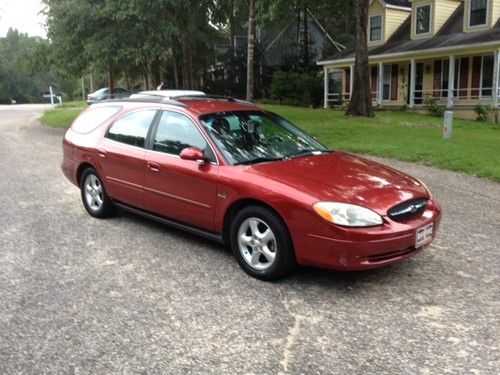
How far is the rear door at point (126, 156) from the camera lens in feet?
19.6

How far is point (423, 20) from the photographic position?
90.3ft

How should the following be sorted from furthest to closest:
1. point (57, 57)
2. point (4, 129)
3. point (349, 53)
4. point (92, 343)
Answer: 1. point (349, 53)
2. point (4, 129)
3. point (57, 57)
4. point (92, 343)

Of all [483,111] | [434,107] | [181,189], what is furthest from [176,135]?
[434,107]

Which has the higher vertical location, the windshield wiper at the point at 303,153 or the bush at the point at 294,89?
the bush at the point at 294,89

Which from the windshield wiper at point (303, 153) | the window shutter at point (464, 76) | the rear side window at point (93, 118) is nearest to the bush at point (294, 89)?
the window shutter at point (464, 76)

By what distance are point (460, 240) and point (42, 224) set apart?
16.1 ft

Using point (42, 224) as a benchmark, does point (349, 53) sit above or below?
above

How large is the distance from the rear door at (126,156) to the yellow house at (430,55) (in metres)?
19.8

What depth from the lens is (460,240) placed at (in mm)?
5852

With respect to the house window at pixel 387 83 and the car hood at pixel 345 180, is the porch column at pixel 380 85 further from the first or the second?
the car hood at pixel 345 180

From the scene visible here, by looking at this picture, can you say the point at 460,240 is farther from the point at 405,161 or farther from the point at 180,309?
the point at 405,161

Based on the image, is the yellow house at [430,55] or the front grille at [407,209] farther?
the yellow house at [430,55]

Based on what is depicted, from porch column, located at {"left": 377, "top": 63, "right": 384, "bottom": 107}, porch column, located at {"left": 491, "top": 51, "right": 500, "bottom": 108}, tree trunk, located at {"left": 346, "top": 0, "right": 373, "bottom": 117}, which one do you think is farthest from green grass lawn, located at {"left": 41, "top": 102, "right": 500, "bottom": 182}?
porch column, located at {"left": 377, "top": 63, "right": 384, "bottom": 107}

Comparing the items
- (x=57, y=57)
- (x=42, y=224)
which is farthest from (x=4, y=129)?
(x=42, y=224)
